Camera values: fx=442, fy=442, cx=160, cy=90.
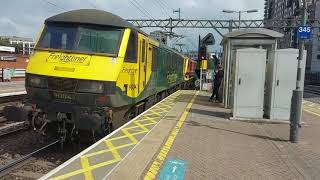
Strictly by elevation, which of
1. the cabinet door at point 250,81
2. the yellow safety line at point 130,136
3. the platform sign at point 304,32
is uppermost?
the platform sign at point 304,32

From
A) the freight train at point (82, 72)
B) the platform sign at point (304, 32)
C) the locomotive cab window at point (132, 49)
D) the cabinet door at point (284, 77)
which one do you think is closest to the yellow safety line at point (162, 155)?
the freight train at point (82, 72)

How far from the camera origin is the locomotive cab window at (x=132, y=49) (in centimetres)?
1069

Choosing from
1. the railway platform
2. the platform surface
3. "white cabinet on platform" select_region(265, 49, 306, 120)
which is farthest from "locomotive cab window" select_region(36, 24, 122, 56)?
the platform surface

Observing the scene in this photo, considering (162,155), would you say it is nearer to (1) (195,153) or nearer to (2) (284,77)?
(1) (195,153)

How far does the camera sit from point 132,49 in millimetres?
11016

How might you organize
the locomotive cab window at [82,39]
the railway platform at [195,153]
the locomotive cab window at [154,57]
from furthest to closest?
the locomotive cab window at [154,57] < the locomotive cab window at [82,39] < the railway platform at [195,153]

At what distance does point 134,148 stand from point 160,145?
2.16 ft

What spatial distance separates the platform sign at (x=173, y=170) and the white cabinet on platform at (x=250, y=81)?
20.3ft

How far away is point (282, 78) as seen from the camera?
13.0 m

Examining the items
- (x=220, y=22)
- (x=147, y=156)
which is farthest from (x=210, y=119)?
(x=220, y=22)

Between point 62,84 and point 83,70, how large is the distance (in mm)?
561

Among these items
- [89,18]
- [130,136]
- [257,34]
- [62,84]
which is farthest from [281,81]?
[62,84]

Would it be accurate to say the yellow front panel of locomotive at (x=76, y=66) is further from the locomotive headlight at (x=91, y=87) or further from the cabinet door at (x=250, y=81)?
the cabinet door at (x=250, y=81)

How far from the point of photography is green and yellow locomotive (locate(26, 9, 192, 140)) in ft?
31.7
